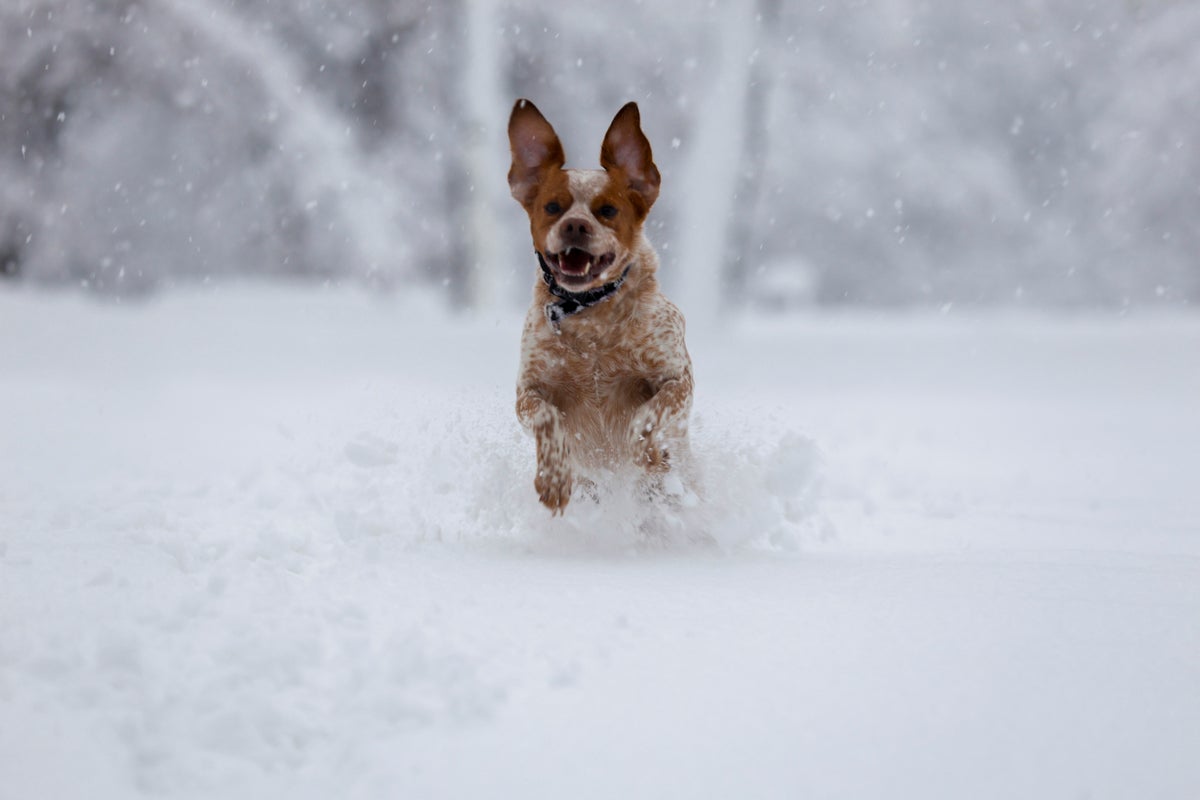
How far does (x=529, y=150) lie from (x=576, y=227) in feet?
1.48

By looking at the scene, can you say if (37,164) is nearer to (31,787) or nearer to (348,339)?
(348,339)

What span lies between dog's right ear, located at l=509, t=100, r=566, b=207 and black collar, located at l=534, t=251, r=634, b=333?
10.8 inches

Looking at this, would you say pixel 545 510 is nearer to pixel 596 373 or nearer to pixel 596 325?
pixel 596 373

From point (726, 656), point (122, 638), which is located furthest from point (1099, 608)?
point (122, 638)

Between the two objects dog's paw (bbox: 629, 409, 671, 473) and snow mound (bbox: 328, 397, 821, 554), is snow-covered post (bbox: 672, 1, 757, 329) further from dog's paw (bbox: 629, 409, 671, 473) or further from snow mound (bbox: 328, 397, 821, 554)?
dog's paw (bbox: 629, 409, 671, 473)

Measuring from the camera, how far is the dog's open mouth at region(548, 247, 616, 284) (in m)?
3.23

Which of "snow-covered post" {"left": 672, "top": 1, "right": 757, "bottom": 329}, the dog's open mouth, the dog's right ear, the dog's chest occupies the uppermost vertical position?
"snow-covered post" {"left": 672, "top": 1, "right": 757, "bottom": 329}

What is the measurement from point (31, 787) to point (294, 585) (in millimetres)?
868

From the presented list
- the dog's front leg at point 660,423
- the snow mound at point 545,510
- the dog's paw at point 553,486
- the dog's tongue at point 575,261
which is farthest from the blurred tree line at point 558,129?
the dog's paw at point 553,486

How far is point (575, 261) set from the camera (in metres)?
3.25

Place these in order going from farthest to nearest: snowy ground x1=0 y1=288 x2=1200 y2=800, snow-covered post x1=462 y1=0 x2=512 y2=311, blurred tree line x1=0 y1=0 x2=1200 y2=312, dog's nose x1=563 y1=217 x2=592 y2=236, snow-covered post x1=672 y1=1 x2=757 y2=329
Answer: blurred tree line x1=0 y1=0 x2=1200 y2=312 < snow-covered post x1=462 y1=0 x2=512 y2=311 < snow-covered post x1=672 y1=1 x2=757 y2=329 < dog's nose x1=563 y1=217 x2=592 y2=236 < snowy ground x1=0 y1=288 x2=1200 y2=800

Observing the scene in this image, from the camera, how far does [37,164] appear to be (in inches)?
517

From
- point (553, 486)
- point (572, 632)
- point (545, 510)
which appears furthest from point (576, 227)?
point (572, 632)

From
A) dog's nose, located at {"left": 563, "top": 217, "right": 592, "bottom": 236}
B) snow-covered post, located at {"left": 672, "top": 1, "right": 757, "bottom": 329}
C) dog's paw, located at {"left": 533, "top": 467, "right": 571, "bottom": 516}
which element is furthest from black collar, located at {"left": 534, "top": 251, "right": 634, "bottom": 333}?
snow-covered post, located at {"left": 672, "top": 1, "right": 757, "bottom": 329}
